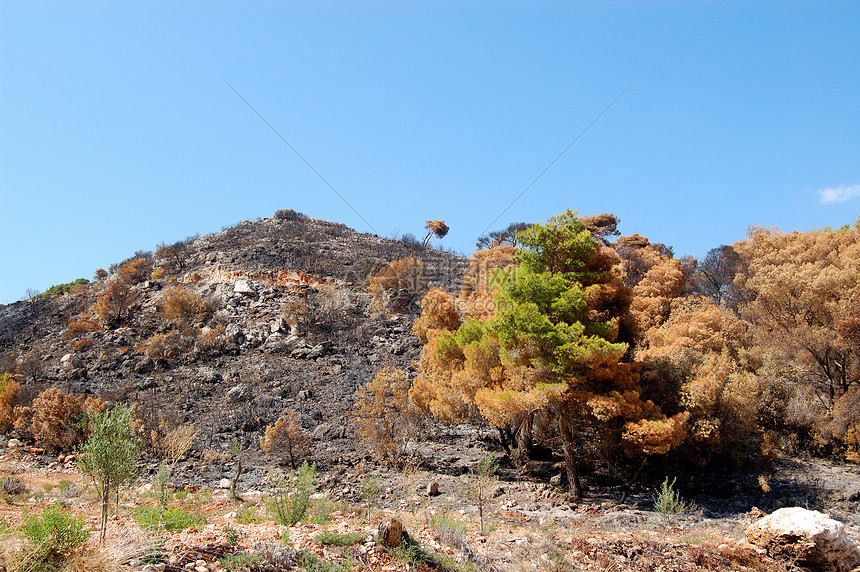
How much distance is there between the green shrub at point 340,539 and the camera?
8344 mm

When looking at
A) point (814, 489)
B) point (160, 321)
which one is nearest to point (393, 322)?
point (160, 321)

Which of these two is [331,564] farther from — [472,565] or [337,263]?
[337,263]

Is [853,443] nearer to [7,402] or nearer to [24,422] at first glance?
[24,422]

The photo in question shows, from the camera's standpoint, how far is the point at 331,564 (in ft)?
25.0

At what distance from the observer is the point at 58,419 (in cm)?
2192

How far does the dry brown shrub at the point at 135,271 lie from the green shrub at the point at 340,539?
1664 inches

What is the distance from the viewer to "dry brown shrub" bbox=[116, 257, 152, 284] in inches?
1751

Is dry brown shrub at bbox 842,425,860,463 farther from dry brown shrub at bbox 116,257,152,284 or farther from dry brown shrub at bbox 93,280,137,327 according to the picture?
dry brown shrub at bbox 116,257,152,284

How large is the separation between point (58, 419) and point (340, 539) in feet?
63.8

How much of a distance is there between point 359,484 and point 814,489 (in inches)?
518

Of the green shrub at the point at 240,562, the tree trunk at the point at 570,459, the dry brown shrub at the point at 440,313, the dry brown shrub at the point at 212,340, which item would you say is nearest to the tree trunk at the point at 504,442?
the tree trunk at the point at 570,459

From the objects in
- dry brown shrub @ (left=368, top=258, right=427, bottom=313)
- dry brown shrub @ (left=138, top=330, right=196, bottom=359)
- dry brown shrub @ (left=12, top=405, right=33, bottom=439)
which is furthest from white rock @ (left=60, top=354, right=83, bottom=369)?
dry brown shrub @ (left=368, top=258, right=427, bottom=313)

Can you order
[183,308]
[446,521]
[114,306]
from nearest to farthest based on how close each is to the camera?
[446,521], [183,308], [114,306]

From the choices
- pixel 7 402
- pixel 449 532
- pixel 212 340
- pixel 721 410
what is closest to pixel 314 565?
pixel 449 532
